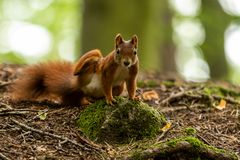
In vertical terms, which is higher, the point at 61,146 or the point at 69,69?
the point at 69,69

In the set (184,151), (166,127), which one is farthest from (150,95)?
→ (184,151)

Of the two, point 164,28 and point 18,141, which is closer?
point 18,141

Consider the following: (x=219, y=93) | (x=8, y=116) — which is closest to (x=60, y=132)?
(x=8, y=116)

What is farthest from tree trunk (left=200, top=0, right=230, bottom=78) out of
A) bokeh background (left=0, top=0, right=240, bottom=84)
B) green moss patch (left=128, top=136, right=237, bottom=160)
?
green moss patch (left=128, top=136, right=237, bottom=160)

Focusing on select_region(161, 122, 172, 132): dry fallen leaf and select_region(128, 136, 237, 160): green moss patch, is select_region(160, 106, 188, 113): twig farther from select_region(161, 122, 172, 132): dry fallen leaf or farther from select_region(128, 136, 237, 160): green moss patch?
select_region(128, 136, 237, 160): green moss patch

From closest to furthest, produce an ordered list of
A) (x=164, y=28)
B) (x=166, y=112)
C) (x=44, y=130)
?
(x=44, y=130) < (x=166, y=112) < (x=164, y=28)

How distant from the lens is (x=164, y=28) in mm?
12094

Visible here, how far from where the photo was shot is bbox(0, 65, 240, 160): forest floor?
10.2ft

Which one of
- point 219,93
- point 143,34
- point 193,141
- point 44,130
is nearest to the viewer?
point 193,141

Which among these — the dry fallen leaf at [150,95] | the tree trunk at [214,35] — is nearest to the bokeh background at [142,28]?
the tree trunk at [214,35]

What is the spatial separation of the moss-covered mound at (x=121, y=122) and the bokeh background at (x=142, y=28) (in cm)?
300

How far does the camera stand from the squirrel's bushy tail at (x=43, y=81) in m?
4.06

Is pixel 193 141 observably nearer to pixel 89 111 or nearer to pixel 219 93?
pixel 89 111

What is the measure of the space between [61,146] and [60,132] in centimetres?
22
